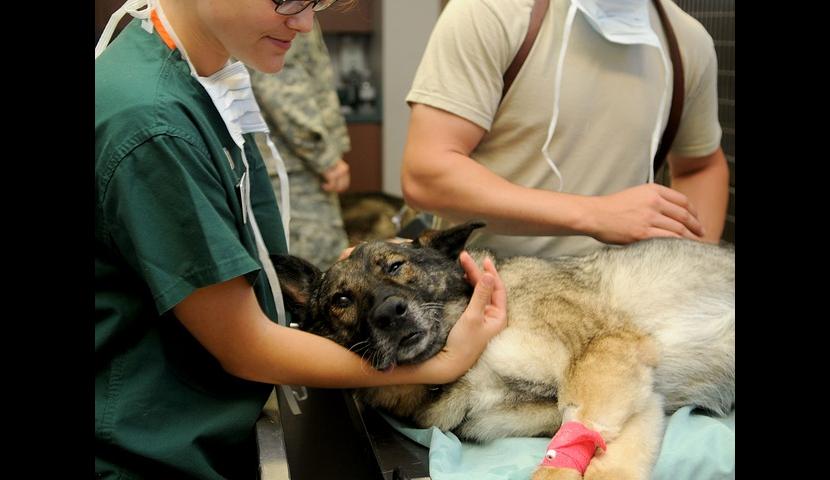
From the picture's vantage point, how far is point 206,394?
50.6 inches

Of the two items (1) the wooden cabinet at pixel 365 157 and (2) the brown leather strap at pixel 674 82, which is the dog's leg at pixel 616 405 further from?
(1) the wooden cabinet at pixel 365 157

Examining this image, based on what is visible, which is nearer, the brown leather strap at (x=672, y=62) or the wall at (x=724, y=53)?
the brown leather strap at (x=672, y=62)

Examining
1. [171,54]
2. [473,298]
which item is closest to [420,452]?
[473,298]

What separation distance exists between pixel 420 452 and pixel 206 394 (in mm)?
392

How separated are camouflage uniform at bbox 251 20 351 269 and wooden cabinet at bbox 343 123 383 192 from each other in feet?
5.89

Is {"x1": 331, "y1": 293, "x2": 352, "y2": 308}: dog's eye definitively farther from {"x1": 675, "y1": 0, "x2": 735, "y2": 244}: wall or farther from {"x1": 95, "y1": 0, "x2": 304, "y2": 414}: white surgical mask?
{"x1": 675, "y1": 0, "x2": 735, "y2": 244}: wall

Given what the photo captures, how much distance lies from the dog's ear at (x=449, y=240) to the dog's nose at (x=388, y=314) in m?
0.26

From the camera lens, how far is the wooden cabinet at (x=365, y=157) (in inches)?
215

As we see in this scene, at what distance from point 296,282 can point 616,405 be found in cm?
68

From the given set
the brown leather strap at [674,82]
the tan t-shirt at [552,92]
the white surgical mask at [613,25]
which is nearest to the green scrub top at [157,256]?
the tan t-shirt at [552,92]

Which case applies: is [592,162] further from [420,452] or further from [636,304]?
[420,452]

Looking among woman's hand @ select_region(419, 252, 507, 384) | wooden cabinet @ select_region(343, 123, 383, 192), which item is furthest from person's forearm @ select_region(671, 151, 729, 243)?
wooden cabinet @ select_region(343, 123, 383, 192)

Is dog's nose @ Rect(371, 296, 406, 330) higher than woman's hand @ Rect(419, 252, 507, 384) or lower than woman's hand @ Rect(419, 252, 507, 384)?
higher

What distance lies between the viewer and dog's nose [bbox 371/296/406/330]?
1471mm
